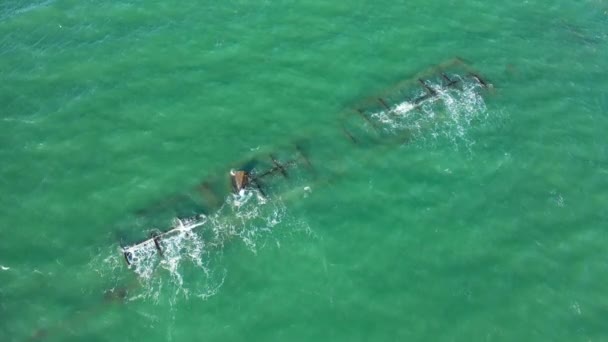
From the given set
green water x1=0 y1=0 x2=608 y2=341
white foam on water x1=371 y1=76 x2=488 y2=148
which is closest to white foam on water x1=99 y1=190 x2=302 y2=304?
green water x1=0 y1=0 x2=608 y2=341

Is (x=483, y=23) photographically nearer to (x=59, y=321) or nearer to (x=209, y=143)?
(x=209, y=143)

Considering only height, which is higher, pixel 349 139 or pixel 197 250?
pixel 349 139

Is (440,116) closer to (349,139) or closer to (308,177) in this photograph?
(349,139)

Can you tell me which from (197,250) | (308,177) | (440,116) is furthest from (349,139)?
(197,250)

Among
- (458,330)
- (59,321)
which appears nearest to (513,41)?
(458,330)

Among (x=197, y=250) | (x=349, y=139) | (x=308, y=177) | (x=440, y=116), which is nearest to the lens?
(x=197, y=250)
